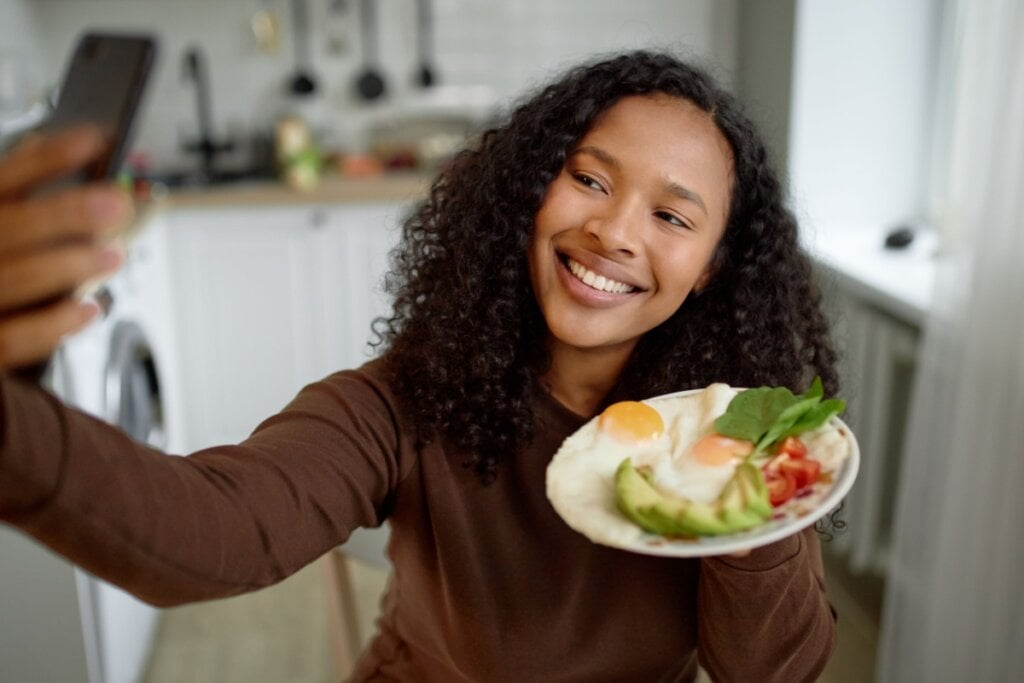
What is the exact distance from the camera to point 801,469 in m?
0.84

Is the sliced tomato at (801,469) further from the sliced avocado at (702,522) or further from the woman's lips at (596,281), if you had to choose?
the woman's lips at (596,281)

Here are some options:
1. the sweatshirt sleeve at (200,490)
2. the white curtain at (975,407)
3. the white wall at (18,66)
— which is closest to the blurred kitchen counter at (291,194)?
the white wall at (18,66)

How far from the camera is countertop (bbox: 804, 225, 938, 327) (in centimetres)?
223

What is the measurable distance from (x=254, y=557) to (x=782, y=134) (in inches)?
99.5

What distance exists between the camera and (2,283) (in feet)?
1.76

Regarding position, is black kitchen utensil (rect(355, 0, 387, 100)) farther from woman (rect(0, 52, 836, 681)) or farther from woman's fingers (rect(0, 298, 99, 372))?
woman's fingers (rect(0, 298, 99, 372))

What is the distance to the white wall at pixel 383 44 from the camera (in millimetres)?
3574

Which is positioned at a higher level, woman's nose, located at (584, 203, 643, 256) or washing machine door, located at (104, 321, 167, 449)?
woman's nose, located at (584, 203, 643, 256)

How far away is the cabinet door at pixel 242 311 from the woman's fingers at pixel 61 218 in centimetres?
271

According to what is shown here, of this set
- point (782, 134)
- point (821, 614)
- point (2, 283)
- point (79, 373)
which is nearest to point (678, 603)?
point (821, 614)

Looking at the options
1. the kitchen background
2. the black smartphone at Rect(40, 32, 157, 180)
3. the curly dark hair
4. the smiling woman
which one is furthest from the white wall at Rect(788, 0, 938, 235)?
the black smartphone at Rect(40, 32, 157, 180)

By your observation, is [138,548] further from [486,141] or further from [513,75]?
[513,75]

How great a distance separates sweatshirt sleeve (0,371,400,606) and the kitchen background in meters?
0.71

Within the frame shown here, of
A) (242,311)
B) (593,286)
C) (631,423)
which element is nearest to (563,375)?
(593,286)
